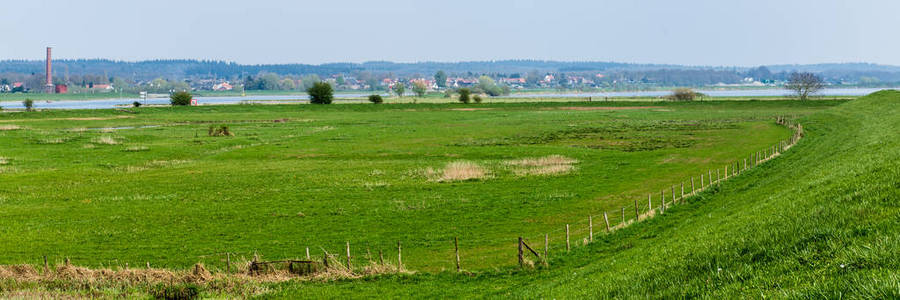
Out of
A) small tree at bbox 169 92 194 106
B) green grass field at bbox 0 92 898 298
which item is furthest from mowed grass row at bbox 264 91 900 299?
small tree at bbox 169 92 194 106

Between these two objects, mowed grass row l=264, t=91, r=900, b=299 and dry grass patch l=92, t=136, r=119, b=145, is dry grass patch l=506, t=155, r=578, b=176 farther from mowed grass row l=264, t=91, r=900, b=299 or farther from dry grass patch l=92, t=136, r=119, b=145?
dry grass patch l=92, t=136, r=119, b=145

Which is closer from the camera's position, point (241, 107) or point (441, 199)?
point (441, 199)

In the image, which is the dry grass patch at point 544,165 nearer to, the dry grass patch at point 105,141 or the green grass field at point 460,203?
the green grass field at point 460,203

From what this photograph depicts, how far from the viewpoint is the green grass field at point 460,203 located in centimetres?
1791

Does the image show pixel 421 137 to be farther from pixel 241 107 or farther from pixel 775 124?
pixel 241 107

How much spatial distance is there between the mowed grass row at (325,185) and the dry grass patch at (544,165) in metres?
0.64

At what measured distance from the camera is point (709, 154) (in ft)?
229

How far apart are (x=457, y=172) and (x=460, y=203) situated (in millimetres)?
12797

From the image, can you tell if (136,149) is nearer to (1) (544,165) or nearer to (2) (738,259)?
(1) (544,165)

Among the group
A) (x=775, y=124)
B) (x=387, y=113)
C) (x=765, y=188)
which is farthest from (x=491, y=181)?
(x=387, y=113)

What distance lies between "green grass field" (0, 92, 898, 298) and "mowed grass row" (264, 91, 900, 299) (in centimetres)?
10

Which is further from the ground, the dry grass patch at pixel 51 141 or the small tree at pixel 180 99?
the small tree at pixel 180 99

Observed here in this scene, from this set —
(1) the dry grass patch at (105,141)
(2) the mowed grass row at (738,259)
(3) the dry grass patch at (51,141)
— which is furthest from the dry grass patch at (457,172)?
(3) the dry grass patch at (51,141)

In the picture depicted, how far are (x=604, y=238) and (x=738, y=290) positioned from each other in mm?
17947
